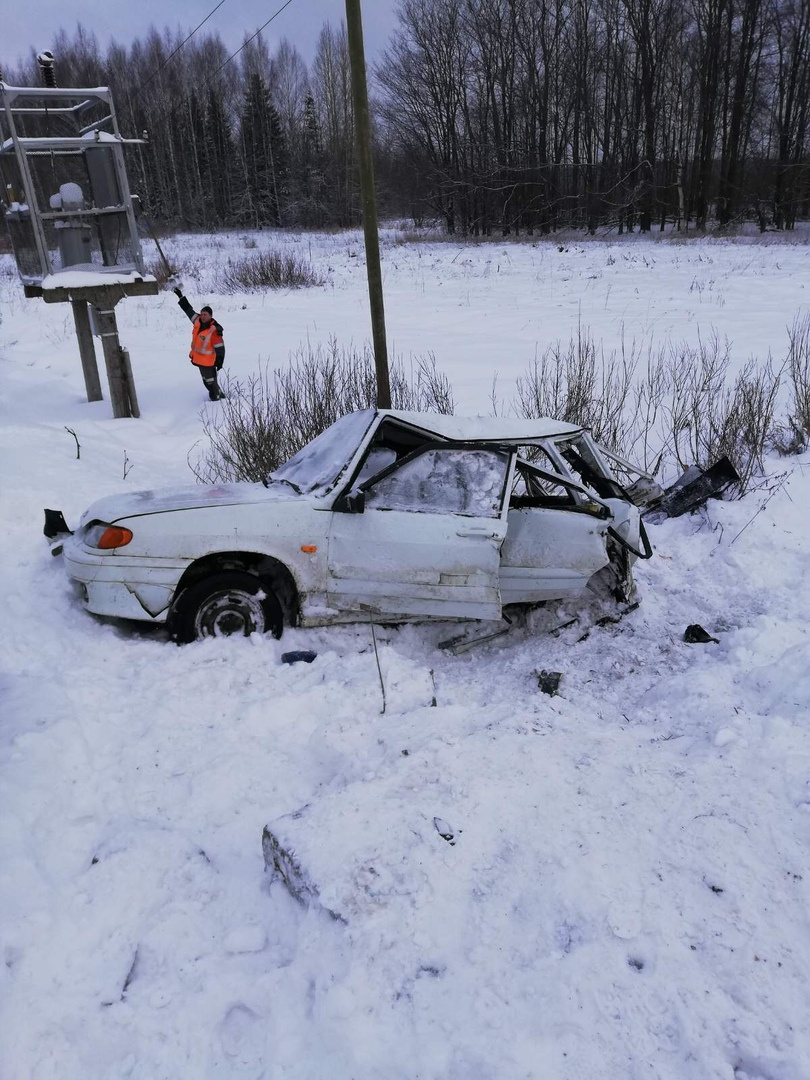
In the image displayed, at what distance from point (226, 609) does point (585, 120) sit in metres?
37.3

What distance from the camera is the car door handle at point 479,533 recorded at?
427cm

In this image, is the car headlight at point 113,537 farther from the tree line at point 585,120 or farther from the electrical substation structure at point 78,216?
the tree line at point 585,120

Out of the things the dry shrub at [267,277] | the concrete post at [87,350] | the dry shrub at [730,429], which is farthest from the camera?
the dry shrub at [267,277]

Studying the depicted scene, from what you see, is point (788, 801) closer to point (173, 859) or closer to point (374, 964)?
point (374, 964)

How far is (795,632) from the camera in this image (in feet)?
14.7

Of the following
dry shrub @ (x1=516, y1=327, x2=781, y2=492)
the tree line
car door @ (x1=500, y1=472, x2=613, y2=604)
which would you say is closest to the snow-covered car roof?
car door @ (x1=500, y1=472, x2=613, y2=604)

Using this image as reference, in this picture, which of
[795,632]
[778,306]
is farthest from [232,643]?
[778,306]

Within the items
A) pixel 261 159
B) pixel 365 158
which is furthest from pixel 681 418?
pixel 261 159

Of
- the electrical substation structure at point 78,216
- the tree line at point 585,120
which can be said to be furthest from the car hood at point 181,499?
the tree line at point 585,120

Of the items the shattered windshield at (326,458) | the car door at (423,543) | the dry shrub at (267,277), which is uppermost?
the dry shrub at (267,277)

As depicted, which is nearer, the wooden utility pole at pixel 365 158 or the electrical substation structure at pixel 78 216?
the wooden utility pole at pixel 365 158

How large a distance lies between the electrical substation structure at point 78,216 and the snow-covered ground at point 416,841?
483cm

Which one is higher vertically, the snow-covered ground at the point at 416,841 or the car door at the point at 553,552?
the car door at the point at 553,552

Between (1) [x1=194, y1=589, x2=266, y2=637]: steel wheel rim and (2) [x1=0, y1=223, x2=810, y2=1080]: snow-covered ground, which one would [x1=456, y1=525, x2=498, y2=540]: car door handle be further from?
(1) [x1=194, y1=589, x2=266, y2=637]: steel wheel rim
